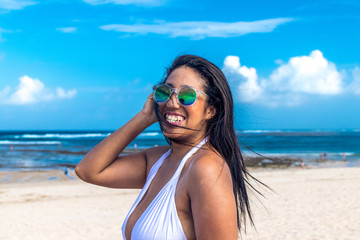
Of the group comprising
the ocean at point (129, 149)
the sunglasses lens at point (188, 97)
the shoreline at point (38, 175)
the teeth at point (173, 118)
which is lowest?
the shoreline at point (38, 175)

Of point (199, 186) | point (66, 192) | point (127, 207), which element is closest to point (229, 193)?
point (199, 186)

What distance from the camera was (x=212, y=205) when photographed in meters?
1.40

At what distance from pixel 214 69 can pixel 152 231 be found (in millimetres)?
734

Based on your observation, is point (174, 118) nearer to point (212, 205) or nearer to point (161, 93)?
point (161, 93)

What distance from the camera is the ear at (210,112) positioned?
1751 mm

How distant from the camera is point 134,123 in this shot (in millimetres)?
2053

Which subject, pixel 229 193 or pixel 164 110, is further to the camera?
pixel 164 110

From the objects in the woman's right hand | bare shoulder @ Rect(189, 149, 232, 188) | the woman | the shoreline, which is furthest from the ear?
the shoreline

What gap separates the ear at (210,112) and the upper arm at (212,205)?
1.10 ft

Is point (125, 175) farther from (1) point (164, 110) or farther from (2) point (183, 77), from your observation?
(2) point (183, 77)

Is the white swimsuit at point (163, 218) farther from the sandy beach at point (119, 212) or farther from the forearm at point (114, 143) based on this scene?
the sandy beach at point (119, 212)

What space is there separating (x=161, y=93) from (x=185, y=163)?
1.15ft

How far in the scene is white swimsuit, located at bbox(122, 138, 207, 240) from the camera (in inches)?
59.4

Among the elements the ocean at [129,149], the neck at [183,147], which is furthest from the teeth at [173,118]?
the ocean at [129,149]
